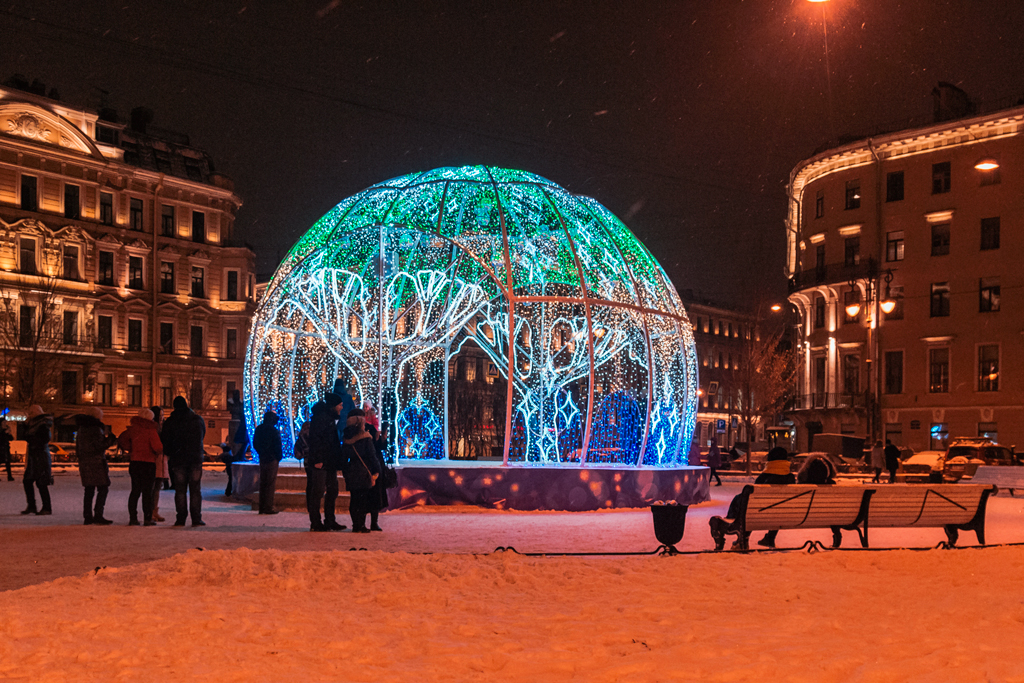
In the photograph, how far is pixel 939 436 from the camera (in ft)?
154

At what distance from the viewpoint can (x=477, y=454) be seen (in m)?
29.2

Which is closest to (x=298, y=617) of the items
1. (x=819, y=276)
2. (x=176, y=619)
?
(x=176, y=619)

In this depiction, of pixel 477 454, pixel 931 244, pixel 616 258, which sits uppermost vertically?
pixel 931 244

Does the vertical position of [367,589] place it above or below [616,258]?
below

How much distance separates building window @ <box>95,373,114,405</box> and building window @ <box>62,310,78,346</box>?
242 cm

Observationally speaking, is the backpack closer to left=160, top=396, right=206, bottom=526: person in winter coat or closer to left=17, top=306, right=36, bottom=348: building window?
left=160, top=396, right=206, bottom=526: person in winter coat

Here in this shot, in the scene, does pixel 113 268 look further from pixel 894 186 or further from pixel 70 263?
pixel 894 186

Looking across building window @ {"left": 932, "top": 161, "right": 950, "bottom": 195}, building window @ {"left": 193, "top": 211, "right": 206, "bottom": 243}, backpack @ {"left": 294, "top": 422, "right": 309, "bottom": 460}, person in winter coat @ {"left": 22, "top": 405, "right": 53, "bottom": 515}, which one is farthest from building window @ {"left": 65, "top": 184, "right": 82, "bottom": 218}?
backpack @ {"left": 294, "top": 422, "right": 309, "bottom": 460}

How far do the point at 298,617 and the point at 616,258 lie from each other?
38.8ft

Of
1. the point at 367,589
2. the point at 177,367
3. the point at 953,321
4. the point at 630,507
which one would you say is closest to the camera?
the point at 367,589

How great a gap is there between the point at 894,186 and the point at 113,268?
3855 cm

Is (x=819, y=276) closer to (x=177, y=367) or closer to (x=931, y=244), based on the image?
(x=931, y=244)

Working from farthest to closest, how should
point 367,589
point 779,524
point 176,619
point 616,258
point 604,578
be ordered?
point 616,258
point 779,524
point 604,578
point 367,589
point 176,619

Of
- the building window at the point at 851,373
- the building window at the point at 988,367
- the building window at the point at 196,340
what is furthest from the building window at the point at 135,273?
the building window at the point at 988,367
